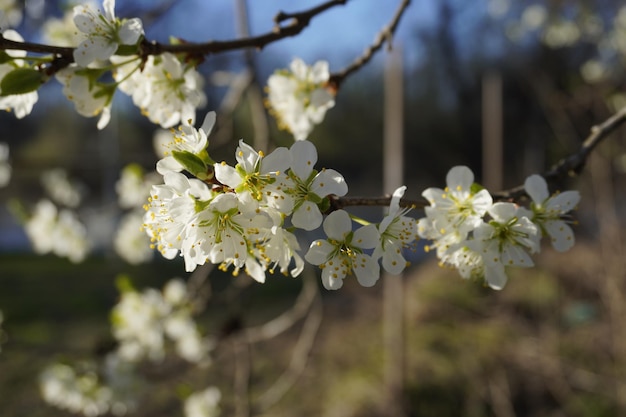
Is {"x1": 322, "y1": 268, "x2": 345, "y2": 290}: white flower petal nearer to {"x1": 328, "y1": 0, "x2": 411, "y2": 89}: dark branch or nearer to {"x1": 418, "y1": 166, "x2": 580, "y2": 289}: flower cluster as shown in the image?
{"x1": 418, "y1": 166, "x2": 580, "y2": 289}: flower cluster

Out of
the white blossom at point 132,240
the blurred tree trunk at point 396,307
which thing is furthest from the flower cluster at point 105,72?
the blurred tree trunk at point 396,307

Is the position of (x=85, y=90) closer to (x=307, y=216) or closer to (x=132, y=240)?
(x=307, y=216)

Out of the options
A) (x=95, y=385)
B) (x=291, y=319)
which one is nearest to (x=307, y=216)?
(x=291, y=319)

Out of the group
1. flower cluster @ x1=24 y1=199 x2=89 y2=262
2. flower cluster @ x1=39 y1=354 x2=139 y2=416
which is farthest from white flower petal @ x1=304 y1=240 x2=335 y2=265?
flower cluster @ x1=24 y1=199 x2=89 y2=262

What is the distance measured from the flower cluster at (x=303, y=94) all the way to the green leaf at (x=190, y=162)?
37cm

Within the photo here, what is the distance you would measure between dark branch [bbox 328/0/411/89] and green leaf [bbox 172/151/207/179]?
16.3 inches

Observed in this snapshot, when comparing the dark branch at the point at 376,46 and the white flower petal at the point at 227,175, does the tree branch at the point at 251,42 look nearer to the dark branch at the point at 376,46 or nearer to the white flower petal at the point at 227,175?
the dark branch at the point at 376,46

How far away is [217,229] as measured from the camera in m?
0.52

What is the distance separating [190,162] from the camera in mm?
502

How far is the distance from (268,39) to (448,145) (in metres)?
5.94

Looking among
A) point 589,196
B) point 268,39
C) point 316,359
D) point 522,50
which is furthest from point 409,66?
point 268,39

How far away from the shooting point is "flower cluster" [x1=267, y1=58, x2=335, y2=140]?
0.87 m

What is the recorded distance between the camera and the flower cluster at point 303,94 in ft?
2.85

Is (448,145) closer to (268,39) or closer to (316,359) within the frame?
(316,359)
